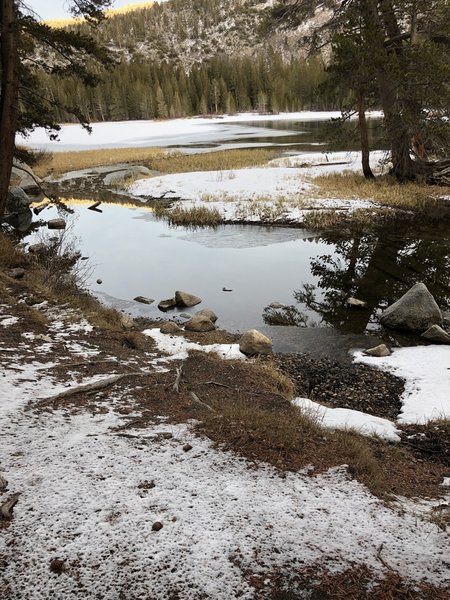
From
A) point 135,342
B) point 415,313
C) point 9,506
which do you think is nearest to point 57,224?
point 135,342

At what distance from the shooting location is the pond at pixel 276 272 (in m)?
10.8

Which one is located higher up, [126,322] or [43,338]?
[43,338]

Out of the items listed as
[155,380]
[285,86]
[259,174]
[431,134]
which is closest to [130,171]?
[259,174]

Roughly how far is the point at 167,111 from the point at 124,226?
98.9 meters

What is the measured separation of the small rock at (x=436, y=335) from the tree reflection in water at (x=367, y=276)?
1.15 metres

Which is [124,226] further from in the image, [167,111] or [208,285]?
[167,111]

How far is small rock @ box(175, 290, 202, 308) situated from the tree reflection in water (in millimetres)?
2019

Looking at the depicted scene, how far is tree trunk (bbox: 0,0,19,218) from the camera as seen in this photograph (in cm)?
1041

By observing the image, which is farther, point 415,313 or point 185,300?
point 185,300

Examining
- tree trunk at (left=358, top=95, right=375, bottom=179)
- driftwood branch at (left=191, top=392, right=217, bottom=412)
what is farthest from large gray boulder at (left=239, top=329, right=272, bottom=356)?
tree trunk at (left=358, top=95, right=375, bottom=179)

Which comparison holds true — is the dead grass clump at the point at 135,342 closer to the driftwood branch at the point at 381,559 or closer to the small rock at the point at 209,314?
the small rock at the point at 209,314

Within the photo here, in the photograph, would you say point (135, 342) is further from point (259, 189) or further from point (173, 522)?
point (259, 189)

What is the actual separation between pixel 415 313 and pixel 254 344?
13.1ft

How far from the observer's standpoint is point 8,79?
1049 centimetres
